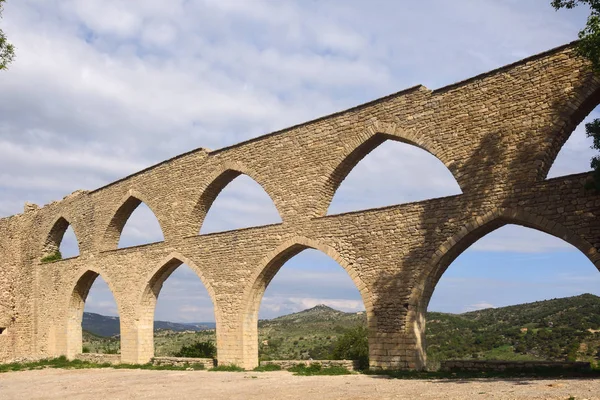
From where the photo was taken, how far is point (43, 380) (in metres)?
14.2

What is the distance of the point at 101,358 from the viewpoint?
1845 centimetres

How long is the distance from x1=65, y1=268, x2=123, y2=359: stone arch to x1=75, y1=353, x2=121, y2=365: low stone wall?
84cm

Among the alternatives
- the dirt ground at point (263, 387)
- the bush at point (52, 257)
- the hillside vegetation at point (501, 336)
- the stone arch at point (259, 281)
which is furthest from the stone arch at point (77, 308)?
the stone arch at point (259, 281)

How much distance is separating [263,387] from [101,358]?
10161 millimetres

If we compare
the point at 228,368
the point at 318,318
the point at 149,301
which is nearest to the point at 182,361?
the point at 228,368

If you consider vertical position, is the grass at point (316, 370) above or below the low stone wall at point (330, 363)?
below

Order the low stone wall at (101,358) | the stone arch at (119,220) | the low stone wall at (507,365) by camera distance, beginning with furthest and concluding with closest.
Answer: the stone arch at (119,220) < the low stone wall at (101,358) < the low stone wall at (507,365)

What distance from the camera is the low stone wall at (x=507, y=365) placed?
33.8 feet

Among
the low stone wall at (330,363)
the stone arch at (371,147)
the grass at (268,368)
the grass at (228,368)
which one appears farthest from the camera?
the grass at (228,368)

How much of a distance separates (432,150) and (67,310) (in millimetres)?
14473

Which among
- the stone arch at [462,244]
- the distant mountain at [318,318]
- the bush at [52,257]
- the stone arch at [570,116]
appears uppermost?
the stone arch at [570,116]

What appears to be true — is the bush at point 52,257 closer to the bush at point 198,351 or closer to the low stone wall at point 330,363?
the bush at point 198,351

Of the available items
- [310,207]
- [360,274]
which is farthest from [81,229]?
[360,274]

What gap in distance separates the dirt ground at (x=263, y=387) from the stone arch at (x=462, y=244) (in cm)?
151
